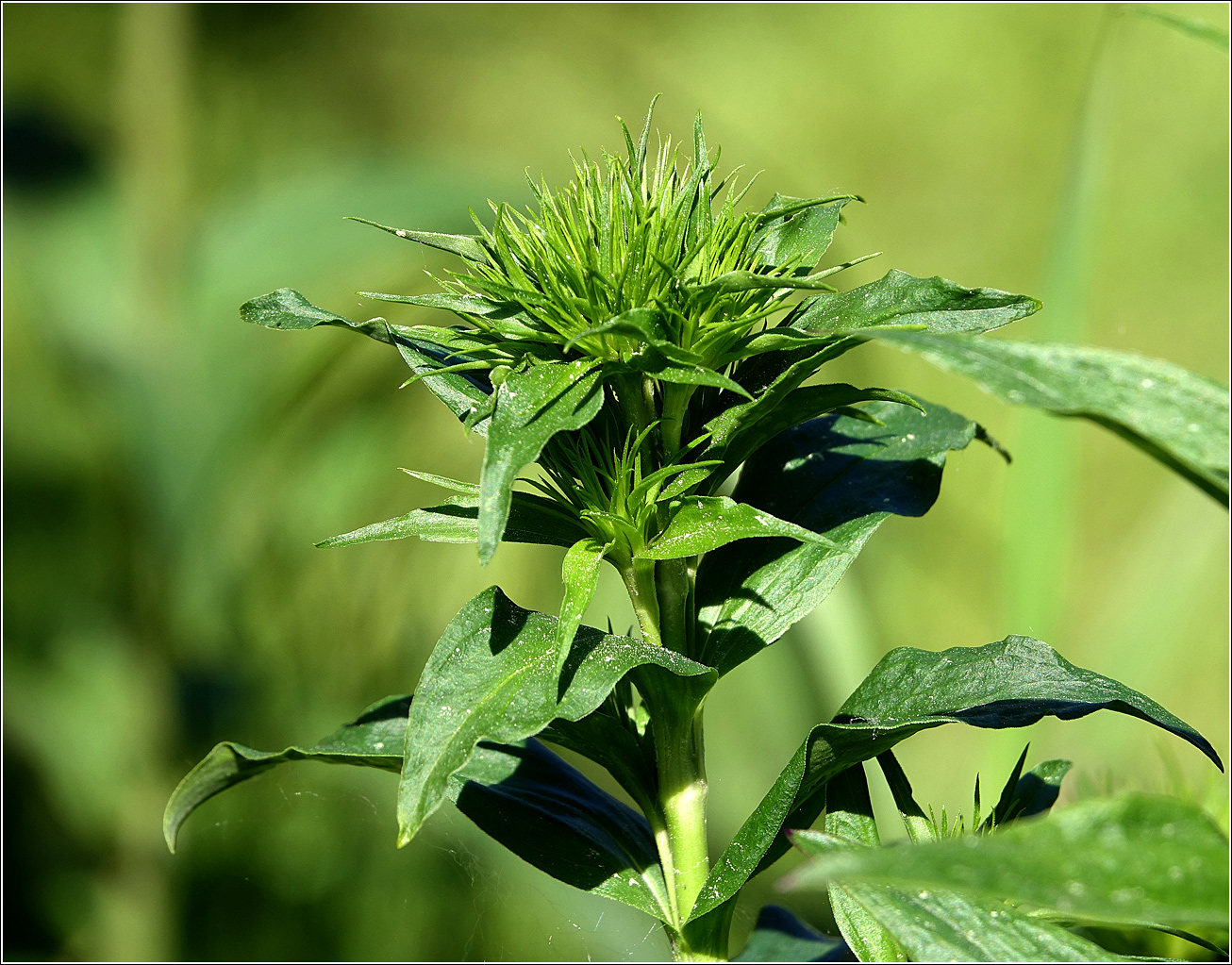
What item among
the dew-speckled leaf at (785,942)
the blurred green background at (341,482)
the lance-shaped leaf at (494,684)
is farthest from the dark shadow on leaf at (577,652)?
the blurred green background at (341,482)

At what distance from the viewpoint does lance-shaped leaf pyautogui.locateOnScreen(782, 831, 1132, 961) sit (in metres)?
0.17

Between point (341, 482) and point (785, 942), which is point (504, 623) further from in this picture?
point (341, 482)

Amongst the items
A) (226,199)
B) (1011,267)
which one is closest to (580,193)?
(226,199)

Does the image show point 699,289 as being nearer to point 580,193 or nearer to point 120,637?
point 580,193

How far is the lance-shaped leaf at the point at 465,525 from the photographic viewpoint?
0.72 ft

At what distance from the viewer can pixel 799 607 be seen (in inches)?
9.8

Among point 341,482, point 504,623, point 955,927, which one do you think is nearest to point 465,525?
point 504,623

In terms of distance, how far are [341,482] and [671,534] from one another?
1.00 m

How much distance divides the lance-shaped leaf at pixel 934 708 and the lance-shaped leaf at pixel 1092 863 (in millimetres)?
78

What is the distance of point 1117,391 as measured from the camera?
14 centimetres

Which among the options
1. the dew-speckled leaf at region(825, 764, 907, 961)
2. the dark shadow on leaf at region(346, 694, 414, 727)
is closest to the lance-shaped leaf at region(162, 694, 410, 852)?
the dark shadow on leaf at region(346, 694, 414, 727)

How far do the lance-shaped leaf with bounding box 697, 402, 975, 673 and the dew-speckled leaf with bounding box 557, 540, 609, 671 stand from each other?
49mm

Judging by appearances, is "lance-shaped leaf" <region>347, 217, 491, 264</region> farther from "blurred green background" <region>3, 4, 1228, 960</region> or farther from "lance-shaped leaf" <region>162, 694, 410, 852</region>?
"blurred green background" <region>3, 4, 1228, 960</region>

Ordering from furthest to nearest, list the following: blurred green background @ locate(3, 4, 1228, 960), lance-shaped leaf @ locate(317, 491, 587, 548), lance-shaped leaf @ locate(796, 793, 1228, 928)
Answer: blurred green background @ locate(3, 4, 1228, 960) → lance-shaped leaf @ locate(317, 491, 587, 548) → lance-shaped leaf @ locate(796, 793, 1228, 928)
